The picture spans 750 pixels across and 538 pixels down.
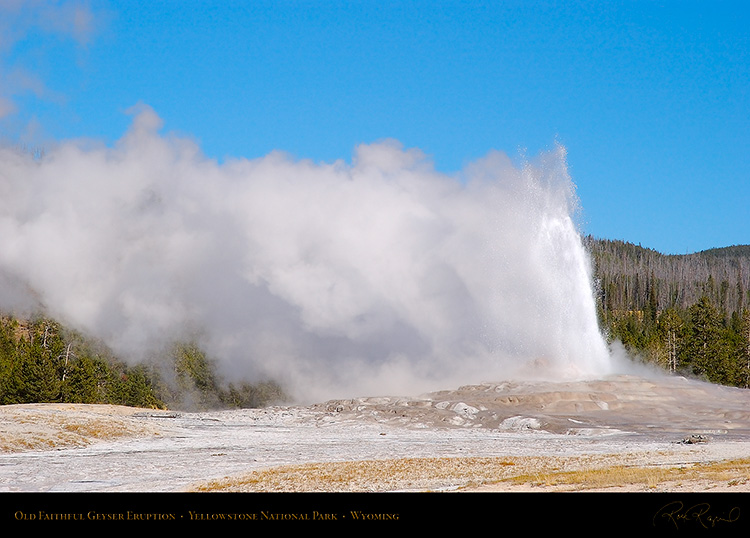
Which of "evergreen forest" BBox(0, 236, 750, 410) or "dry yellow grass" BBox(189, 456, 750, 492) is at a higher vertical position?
"evergreen forest" BBox(0, 236, 750, 410)

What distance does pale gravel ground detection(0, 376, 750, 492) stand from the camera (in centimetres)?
2016

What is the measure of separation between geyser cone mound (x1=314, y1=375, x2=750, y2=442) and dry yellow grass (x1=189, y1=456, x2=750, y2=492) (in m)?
17.4

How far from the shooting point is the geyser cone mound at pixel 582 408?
136ft

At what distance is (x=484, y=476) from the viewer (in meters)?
20.0

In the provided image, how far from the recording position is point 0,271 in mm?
128250

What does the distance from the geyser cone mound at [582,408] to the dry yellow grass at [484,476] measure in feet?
57.0

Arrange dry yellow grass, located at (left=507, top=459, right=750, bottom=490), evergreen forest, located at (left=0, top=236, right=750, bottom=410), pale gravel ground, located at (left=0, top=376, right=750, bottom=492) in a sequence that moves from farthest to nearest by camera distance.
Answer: evergreen forest, located at (left=0, top=236, right=750, bottom=410) < pale gravel ground, located at (left=0, top=376, right=750, bottom=492) < dry yellow grass, located at (left=507, top=459, right=750, bottom=490)

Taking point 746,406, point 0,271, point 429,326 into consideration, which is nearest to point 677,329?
point 429,326

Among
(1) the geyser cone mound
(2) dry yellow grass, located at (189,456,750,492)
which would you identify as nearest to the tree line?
(1) the geyser cone mound
